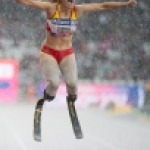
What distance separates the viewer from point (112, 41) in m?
25.1

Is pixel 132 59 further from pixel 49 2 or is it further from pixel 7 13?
pixel 49 2

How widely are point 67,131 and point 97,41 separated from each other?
33.7ft

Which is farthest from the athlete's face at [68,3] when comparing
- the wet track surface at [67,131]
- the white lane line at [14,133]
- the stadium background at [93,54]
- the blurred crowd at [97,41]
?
the blurred crowd at [97,41]

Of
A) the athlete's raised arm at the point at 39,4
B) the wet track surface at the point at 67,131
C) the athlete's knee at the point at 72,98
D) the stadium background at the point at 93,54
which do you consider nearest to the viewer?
the athlete's raised arm at the point at 39,4

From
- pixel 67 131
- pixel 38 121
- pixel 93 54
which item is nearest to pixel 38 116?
pixel 38 121

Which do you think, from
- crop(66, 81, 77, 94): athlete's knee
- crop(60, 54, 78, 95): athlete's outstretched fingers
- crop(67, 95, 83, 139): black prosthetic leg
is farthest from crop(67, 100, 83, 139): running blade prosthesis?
crop(60, 54, 78, 95): athlete's outstretched fingers

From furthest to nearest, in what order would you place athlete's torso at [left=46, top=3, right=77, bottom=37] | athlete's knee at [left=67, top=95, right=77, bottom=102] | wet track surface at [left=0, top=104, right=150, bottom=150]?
wet track surface at [left=0, top=104, right=150, bottom=150], athlete's knee at [left=67, top=95, right=77, bottom=102], athlete's torso at [left=46, top=3, right=77, bottom=37]

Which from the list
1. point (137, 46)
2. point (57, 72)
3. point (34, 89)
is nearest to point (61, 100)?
point (34, 89)

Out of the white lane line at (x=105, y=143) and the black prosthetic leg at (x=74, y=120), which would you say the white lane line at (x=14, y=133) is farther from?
the black prosthetic leg at (x=74, y=120)

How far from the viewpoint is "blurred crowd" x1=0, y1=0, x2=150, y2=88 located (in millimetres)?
23125

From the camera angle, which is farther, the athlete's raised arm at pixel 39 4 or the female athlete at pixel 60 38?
the female athlete at pixel 60 38

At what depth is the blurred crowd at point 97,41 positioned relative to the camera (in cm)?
2312

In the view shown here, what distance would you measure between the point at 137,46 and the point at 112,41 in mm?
1053

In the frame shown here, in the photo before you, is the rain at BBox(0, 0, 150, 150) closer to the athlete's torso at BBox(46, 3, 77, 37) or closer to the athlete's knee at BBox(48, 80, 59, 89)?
the athlete's knee at BBox(48, 80, 59, 89)
